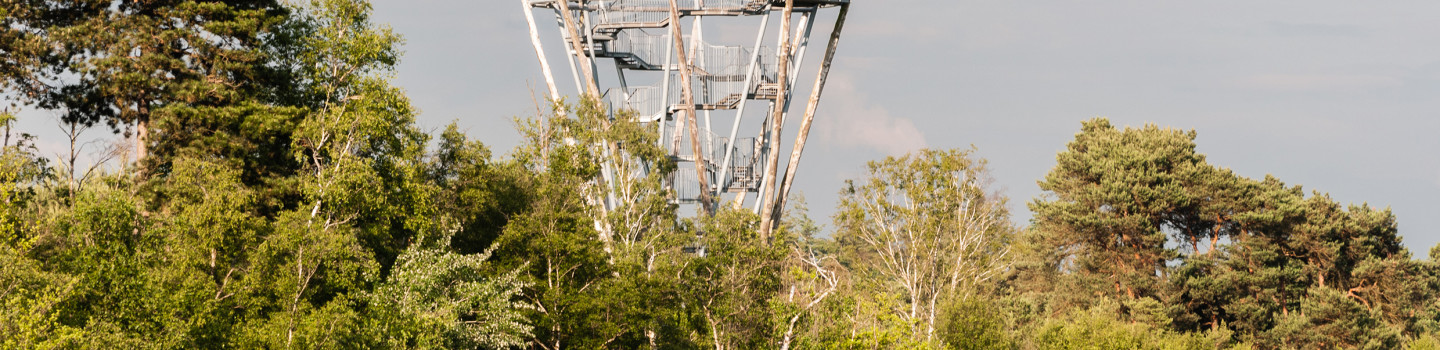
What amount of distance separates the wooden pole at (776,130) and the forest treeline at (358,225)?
6.84ft

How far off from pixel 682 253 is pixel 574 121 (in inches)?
170

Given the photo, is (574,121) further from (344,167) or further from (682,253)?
(344,167)

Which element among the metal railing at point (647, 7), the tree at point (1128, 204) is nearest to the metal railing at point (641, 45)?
the metal railing at point (647, 7)

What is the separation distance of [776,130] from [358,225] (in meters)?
11.8

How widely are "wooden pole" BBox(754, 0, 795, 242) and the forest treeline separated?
82.1 inches

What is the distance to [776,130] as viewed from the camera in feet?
112

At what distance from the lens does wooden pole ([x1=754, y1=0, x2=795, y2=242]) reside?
1323 inches

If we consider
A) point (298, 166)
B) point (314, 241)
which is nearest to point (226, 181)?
point (314, 241)

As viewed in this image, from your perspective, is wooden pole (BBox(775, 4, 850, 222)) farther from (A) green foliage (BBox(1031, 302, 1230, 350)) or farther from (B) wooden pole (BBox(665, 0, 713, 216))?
(A) green foliage (BBox(1031, 302, 1230, 350))

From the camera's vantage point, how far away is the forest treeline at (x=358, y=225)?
21719mm

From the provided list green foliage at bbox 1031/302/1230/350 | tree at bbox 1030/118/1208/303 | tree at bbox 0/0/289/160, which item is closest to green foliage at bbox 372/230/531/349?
tree at bbox 0/0/289/160

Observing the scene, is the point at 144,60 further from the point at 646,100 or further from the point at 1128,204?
the point at 1128,204

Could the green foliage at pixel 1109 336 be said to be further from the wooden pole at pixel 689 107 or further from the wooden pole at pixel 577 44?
the wooden pole at pixel 577 44

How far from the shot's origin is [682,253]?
27.5 metres
